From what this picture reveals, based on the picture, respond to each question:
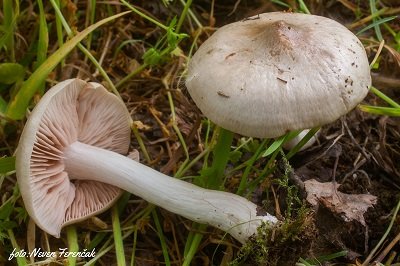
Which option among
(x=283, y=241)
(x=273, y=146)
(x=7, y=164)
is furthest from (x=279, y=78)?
(x=7, y=164)

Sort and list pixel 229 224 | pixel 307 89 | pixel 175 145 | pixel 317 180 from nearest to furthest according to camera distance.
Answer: pixel 307 89 → pixel 229 224 → pixel 317 180 → pixel 175 145

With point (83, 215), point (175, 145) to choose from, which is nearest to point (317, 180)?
point (175, 145)

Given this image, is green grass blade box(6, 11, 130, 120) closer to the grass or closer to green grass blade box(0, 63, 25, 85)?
the grass

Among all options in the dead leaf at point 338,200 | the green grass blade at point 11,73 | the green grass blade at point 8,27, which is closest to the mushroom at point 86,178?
the dead leaf at point 338,200

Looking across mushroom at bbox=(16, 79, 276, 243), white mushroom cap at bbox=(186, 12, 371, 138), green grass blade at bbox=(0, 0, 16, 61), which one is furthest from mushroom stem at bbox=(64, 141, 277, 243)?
green grass blade at bbox=(0, 0, 16, 61)

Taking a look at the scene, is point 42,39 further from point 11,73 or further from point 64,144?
point 64,144

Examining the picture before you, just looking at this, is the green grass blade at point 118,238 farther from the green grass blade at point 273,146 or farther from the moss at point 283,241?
the green grass blade at point 273,146

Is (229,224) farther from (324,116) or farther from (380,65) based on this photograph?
(380,65)
